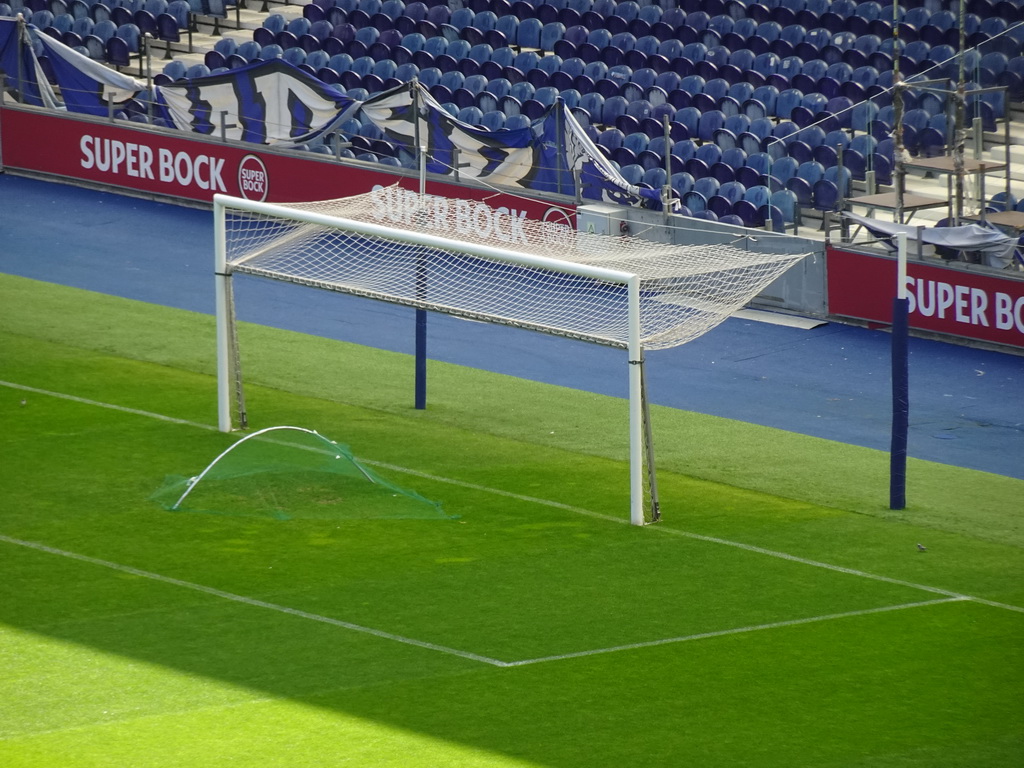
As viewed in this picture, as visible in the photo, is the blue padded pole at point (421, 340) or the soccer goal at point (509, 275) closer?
the soccer goal at point (509, 275)

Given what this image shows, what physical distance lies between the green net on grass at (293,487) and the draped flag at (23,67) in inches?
578

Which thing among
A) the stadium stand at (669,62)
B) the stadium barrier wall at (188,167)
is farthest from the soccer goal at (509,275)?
the stadium stand at (669,62)

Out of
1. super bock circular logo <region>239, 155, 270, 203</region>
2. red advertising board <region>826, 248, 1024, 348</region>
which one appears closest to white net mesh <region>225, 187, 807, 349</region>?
red advertising board <region>826, 248, 1024, 348</region>

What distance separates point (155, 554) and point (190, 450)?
286 centimetres

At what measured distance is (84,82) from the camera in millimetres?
28453

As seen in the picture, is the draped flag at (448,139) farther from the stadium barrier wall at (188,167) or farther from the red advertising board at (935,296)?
the red advertising board at (935,296)

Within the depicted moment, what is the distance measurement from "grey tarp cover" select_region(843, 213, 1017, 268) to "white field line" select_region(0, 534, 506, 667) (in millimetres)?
10580

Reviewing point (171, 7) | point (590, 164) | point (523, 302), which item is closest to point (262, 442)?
point (523, 302)

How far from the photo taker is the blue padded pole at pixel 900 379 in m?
15.2

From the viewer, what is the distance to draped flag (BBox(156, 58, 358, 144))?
85.7ft

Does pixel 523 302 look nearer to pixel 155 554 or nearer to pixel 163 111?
pixel 155 554

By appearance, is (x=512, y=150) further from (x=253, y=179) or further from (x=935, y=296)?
(x=935, y=296)

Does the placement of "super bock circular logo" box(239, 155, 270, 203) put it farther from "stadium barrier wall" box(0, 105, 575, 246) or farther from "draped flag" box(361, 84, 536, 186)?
"draped flag" box(361, 84, 536, 186)

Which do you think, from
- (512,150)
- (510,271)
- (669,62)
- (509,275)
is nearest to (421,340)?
(509,275)
